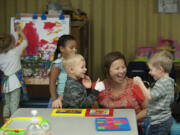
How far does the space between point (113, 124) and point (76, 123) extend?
0.78ft

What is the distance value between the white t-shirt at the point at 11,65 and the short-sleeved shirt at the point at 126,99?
1584 mm

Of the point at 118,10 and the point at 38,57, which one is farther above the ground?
the point at 118,10

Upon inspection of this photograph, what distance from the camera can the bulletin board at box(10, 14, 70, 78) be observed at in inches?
145

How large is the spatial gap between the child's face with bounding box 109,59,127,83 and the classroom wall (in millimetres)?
2559

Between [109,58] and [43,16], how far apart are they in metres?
1.69

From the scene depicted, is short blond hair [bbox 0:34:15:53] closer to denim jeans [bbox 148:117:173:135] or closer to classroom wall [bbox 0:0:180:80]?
→ classroom wall [bbox 0:0:180:80]

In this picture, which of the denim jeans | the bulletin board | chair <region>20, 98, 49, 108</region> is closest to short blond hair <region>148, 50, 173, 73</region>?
the denim jeans

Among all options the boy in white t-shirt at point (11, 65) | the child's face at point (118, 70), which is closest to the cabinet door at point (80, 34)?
the boy in white t-shirt at point (11, 65)

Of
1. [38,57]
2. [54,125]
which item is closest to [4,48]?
[38,57]

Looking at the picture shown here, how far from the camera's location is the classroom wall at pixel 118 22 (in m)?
4.73

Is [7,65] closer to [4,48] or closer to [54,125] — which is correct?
[4,48]

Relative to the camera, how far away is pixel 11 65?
11.5ft

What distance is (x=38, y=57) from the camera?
12.2 ft

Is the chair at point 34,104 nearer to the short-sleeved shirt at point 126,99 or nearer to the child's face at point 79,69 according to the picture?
the short-sleeved shirt at point 126,99
